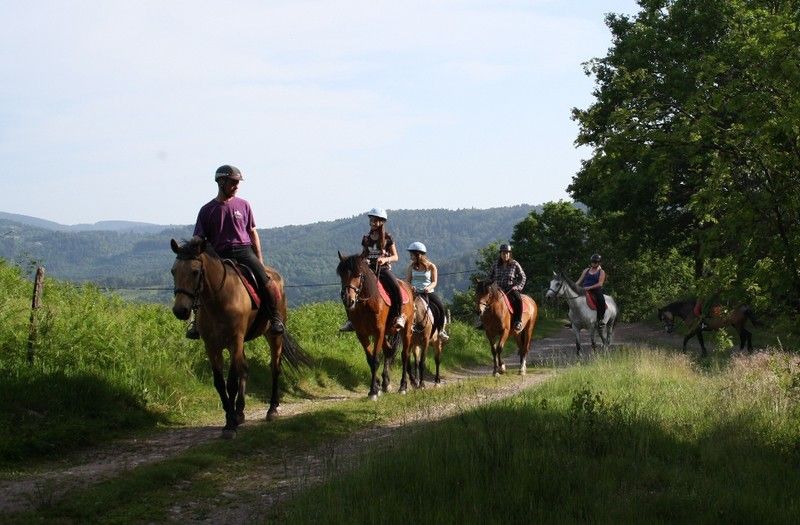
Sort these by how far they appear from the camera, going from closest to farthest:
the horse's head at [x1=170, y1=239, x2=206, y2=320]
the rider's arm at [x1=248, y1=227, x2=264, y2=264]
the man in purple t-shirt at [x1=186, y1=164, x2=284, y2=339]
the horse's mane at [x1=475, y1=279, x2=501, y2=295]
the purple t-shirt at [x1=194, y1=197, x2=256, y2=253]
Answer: the horse's head at [x1=170, y1=239, x2=206, y2=320] < the man in purple t-shirt at [x1=186, y1=164, x2=284, y2=339] < the purple t-shirt at [x1=194, y1=197, x2=256, y2=253] < the rider's arm at [x1=248, y1=227, x2=264, y2=264] < the horse's mane at [x1=475, y1=279, x2=501, y2=295]

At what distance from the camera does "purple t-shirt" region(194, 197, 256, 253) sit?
10.9 meters

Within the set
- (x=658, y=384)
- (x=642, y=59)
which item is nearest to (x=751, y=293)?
(x=658, y=384)

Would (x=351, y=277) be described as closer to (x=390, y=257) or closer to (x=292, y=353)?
(x=390, y=257)

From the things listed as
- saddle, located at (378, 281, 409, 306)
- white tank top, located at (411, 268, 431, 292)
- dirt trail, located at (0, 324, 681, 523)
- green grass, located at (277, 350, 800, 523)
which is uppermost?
white tank top, located at (411, 268, 431, 292)

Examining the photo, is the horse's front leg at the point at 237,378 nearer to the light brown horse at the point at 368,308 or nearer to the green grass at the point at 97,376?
the green grass at the point at 97,376

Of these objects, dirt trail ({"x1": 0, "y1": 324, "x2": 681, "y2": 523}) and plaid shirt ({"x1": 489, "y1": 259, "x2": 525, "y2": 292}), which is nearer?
dirt trail ({"x1": 0, "y1": 324, "x2": 681, "y2": 523})

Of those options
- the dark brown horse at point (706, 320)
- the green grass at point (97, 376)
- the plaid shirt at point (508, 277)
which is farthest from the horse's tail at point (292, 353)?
the dark brown horse at point (706, 320)

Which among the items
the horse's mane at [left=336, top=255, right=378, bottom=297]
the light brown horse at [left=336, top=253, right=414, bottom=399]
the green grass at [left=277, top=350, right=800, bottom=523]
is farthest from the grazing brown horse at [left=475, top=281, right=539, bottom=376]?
the green grass at [left=277, top=350, right=800, bottom=523]

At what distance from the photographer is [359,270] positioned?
1366cm

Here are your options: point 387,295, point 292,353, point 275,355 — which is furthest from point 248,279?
point 387,295

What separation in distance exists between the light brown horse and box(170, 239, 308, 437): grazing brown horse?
98.7 inches

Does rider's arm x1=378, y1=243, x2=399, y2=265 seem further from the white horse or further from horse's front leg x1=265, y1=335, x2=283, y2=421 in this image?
the white horse

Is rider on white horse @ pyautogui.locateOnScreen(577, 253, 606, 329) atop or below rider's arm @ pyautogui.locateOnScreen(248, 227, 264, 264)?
below

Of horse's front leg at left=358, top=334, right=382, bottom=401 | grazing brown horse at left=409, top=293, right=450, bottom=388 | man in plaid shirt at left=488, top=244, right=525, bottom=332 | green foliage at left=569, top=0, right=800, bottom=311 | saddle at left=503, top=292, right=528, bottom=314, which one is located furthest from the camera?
man in plaid shirt at left=488, top=244, right=525, bottom=332
